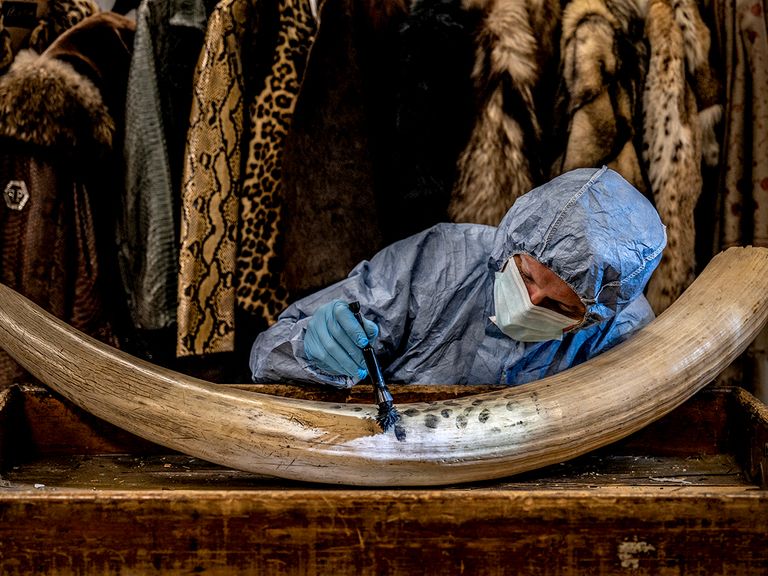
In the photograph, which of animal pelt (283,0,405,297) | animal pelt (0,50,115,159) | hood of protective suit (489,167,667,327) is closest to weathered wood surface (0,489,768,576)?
hood of protective suit (489,167,667,327)

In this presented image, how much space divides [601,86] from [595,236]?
0.67 meters

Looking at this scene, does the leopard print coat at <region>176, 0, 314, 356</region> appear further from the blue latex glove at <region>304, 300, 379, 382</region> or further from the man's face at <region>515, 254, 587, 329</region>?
the man's face at <region>515, 254, 587, 329</region>

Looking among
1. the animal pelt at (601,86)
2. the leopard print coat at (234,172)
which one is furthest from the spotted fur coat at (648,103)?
the leopard print coat at (234,172)

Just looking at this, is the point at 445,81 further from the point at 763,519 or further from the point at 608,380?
the point at 763,519

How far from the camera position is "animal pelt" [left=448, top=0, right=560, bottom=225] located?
1.73 meters

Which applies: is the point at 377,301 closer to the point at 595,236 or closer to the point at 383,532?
the point at 595,236

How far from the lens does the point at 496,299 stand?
4.70 feet

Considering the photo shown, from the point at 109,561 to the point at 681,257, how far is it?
142cm

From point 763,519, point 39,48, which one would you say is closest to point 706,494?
point 763,519

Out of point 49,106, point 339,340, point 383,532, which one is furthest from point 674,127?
point 49,106

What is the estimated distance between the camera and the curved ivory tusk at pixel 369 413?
45.4 inches

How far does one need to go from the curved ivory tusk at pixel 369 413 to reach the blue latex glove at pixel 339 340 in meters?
0.12

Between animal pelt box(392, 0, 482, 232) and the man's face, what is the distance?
47cm

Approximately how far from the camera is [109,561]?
961 mm
